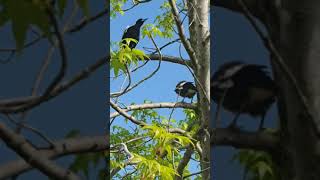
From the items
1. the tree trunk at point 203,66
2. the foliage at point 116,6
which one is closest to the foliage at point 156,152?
the tree trunk at point 203,66

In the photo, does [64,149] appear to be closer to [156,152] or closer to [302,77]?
[302,77]

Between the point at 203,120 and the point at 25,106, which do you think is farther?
the point at 203,120

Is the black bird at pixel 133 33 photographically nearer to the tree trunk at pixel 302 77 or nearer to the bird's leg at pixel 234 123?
the bird's leg at pixel 234 123

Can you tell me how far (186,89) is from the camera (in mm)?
2346

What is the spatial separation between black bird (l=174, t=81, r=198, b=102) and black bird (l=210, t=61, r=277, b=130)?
63.0 inches

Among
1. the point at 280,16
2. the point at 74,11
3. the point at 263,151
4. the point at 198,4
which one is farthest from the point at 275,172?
the point at 198,4

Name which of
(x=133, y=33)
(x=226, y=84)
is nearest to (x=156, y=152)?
(x=133, y=33)

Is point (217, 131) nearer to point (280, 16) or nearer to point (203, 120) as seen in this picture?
point (280, 16)

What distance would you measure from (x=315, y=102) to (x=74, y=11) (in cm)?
28

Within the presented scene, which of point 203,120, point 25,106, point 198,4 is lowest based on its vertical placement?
point 203,120

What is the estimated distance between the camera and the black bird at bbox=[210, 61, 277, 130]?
0.61m

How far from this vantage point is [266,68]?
0.61 meters

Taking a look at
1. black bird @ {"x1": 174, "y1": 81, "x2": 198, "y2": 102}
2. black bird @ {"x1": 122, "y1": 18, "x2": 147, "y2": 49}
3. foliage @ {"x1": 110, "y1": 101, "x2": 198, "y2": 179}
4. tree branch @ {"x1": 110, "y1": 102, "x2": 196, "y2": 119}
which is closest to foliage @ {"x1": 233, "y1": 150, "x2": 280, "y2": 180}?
foliage @ {"x1": 110, "y1": 101, "x2": 198, "y2": 179}

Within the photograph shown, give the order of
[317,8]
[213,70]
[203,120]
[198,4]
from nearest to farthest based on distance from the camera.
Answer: [317,8]
[213,70]
[203,120]
[198,4]
